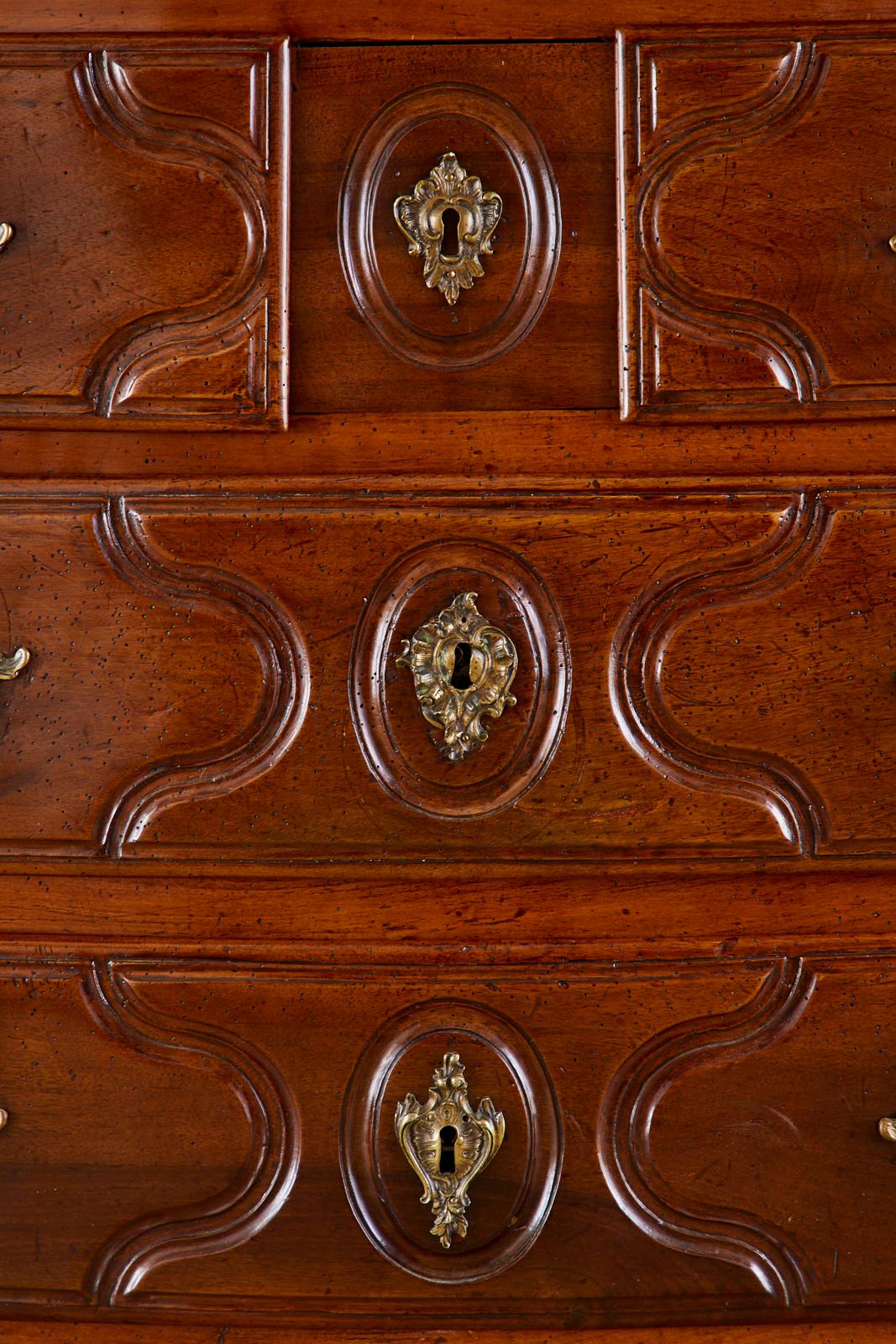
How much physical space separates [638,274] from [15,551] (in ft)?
2.01

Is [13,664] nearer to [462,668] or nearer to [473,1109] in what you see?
[462,668]

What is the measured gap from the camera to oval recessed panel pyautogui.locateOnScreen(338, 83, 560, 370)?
3.25 feet

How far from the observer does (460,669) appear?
98 cm

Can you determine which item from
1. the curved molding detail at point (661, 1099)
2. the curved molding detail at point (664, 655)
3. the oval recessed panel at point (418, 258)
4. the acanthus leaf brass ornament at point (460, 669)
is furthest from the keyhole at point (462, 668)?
the curved molding detail at point (661, 1099)

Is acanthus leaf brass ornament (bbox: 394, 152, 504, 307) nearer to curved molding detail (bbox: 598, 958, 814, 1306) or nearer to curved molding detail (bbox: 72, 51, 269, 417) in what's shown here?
curved molding detail (bbox: 72, 51, 269, 417)

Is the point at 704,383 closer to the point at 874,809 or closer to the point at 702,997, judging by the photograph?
the point at 874,809

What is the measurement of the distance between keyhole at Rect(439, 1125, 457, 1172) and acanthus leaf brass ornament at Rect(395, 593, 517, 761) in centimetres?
34

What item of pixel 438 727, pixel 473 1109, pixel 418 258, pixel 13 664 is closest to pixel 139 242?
pixel 418 258

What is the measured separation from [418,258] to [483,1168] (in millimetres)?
823

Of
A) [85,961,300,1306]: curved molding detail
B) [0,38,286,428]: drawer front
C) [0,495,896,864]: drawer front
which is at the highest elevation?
[0,38,286,428]: drawer front

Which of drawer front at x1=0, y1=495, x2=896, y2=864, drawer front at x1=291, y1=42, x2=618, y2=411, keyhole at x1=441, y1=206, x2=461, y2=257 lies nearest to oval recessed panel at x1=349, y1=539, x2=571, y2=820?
drawer front at x1=0, y1=495, x2=896, y2=864

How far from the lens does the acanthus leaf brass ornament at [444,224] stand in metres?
0.98

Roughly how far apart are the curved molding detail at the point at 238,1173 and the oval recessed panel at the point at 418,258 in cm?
64

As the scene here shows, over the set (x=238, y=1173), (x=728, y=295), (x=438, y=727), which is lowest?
(x=238, y=1173)
